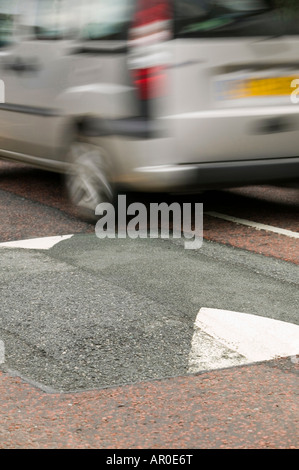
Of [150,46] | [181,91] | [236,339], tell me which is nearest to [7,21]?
[150,46]

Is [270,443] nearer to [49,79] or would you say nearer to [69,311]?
[69,311]

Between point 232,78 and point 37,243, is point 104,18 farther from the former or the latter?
point 37,243

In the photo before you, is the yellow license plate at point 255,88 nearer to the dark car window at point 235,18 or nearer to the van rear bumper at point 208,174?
the dark car window at point 235,18

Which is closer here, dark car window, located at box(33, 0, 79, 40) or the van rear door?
the van rear door

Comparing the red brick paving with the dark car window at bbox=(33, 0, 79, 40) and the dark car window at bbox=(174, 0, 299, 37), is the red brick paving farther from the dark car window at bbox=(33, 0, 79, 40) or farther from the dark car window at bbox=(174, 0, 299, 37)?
the dark car window at bbox=(33, 0, 79, 40)

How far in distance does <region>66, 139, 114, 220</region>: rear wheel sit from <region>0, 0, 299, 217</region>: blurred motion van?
1cm

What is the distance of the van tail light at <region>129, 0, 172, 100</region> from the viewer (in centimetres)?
627

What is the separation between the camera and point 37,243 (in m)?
6.52

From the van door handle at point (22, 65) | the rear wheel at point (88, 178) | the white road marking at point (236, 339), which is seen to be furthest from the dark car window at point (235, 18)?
the white road marking at point (236, 339)

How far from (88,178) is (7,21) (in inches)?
64.9

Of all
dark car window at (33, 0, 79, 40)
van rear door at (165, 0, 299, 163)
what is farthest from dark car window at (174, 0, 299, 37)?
dark car window at (33, 0, 79, 40)

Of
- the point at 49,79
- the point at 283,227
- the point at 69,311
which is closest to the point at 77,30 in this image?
the point at 49,79

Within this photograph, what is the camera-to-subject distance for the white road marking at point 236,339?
4.30 meters

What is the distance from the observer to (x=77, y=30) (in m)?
6.91
